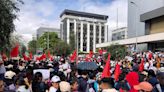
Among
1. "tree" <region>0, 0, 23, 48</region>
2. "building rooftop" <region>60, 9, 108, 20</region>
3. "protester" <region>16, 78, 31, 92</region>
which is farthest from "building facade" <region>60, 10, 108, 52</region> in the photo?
"protester" <region>16, 78, 31, 92</region>

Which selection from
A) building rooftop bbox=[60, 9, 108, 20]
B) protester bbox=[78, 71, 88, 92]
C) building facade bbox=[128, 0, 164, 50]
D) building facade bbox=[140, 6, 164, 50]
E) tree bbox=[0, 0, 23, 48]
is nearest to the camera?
protester bbox=[78, 71, 88, 92]

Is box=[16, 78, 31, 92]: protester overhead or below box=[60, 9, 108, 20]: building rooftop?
below

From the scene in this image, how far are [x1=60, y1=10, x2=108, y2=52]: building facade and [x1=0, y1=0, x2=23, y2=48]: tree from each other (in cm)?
12130

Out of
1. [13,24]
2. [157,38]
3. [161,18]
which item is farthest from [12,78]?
[161,18]

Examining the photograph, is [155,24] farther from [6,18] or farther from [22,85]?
[22,85]

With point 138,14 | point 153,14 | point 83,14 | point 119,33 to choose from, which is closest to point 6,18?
point 153,14

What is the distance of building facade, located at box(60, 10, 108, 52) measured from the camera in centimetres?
14312

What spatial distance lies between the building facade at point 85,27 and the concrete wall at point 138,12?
228ft

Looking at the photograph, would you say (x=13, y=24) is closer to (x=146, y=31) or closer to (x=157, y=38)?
(x=157, y=38)

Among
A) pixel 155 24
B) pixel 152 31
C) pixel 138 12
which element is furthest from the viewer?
pixel 138 12

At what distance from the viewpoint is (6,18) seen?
17.0 metres

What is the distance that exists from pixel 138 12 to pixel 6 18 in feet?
174

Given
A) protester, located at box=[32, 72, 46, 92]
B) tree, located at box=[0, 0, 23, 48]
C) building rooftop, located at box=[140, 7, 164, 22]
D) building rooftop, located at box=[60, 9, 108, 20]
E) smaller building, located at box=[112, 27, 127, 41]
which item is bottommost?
protester, located at box=[32, 72, 46, 92]

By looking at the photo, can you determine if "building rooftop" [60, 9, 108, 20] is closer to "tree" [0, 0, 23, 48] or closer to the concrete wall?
the concrete wall
